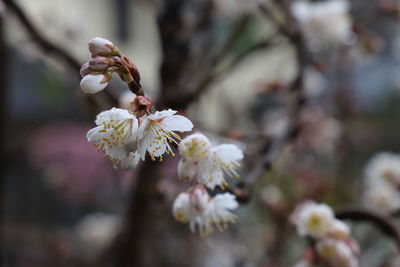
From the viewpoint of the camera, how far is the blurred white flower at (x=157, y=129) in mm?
472

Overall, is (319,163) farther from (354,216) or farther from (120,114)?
(120,114)

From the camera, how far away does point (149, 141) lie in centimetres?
49

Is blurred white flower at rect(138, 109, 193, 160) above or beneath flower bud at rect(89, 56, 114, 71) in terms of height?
beneath

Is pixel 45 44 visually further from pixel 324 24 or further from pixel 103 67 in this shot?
pixel 324 24

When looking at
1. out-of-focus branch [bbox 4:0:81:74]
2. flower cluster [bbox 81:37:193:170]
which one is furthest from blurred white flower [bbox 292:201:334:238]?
out-of-focus branch [bbox 4:0:81:74]

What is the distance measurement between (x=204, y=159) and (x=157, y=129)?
3.4 inches

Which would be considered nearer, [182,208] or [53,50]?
[182,208]

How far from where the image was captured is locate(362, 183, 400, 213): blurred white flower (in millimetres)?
1039

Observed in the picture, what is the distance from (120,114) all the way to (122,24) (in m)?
5.23

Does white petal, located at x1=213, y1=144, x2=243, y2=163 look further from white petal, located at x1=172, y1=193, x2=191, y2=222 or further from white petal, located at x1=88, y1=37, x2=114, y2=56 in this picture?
white petal, located at x1=88, y1=37, x2=114, y2=56

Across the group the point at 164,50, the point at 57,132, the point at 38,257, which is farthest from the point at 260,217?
the point at 57,132

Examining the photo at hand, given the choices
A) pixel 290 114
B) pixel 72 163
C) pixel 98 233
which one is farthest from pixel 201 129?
pixel 72 163

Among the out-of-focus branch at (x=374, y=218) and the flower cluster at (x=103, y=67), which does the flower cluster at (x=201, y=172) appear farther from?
the out-of-focus branch at (x=374, y=218)

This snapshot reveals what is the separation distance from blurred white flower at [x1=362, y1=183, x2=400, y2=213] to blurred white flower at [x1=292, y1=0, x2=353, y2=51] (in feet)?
1.32
